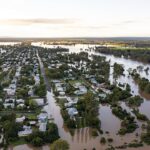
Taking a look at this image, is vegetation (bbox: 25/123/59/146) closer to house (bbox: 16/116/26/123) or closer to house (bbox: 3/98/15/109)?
house (bbox: 16/116/26/123)

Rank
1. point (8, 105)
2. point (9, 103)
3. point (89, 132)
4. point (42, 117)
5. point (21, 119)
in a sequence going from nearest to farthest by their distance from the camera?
point (89, 132)
point (21, 119)
point (42, 117)
point (8, 105)
point (9, 103)

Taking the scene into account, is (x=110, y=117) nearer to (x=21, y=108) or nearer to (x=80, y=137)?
(x=80, y=137)

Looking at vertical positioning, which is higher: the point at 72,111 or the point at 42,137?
the point at 72,111

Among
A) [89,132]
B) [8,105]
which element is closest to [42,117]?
[89,132]

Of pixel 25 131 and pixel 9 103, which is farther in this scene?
pixel 9 103

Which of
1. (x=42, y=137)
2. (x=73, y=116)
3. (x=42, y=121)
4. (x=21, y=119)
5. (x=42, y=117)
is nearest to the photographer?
(x=42, y=137)

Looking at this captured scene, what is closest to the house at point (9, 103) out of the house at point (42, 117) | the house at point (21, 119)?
the house at point (21, 119)

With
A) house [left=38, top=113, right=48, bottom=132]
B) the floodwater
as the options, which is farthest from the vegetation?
house [left=38, top=113, right=48, bottom=132]

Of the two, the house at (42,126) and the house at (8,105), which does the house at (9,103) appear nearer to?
the house at (8,105)

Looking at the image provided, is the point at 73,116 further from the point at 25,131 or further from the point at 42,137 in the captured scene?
the point at 42,137

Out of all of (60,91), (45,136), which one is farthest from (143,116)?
(60,91)

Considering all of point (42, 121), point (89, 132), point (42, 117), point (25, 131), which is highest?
point (42, 117)
